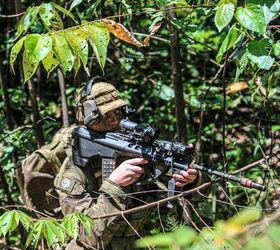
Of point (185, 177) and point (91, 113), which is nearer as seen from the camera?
point (185, 177)

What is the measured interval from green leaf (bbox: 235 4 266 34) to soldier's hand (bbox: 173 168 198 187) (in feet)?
3.17

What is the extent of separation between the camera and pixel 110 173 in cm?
312

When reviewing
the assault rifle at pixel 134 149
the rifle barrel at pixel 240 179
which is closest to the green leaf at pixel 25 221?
the assault rifle at pixel 134 149

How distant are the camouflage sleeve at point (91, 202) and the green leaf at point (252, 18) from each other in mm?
1215

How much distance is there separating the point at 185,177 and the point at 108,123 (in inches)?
21.7

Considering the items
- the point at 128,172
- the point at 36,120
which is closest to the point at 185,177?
the point at 128,172

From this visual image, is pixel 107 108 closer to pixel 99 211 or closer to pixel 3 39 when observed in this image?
pixel 99 211

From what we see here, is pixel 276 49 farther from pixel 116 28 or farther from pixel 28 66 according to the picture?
pixel 28 66

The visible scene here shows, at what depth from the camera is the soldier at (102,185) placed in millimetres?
3010

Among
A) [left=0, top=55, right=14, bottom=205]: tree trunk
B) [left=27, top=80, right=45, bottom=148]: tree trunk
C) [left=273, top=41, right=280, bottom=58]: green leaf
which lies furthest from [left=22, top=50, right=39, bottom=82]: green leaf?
[left=0, top=55, right=14, bottom=205]: tree trunk

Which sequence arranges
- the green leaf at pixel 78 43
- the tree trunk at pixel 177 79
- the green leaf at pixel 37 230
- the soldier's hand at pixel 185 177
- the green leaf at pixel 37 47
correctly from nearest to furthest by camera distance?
1. the green leaf at pixel 37 47
2. the green leaf at pixel 78 43
3. the green leaf at pixel 37 230
4. the soldier's hand at pixel 185 177
5. the tree trunk at pixel 177 79

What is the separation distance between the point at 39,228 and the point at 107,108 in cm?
86

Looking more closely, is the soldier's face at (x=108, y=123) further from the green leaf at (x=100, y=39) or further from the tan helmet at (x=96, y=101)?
the green leaf at (x=100, y=39)

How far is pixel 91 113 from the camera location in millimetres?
3111
